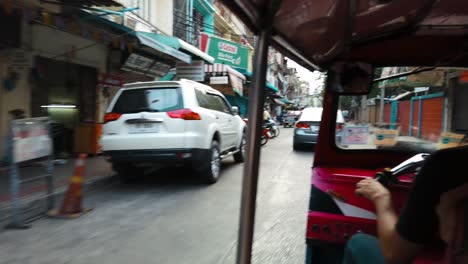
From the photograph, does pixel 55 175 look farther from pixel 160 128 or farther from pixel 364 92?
pixel 364 92

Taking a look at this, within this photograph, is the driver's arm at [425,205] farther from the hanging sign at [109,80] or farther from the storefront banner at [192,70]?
the storefront banner at [192,70]

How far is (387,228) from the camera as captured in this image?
5.52ft

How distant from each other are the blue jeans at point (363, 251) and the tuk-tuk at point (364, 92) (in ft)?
0.62

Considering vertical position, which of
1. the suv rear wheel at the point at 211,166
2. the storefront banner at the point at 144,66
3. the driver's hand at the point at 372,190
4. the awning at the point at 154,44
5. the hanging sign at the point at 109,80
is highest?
the awning at the point at 154,44

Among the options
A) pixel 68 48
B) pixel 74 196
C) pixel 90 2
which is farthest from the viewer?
pixel 68 48

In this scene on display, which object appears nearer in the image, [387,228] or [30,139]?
[387,228]

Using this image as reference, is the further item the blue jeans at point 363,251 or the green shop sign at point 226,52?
the green shop sign at point 226,52

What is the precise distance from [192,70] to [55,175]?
7.44 m

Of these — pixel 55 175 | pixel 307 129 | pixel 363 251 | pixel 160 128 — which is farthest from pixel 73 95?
pixel 363 251

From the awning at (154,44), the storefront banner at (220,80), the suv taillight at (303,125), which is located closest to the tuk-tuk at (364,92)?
the awning at (154,44)

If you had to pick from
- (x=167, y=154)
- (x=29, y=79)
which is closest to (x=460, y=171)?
(x=167, y=154)

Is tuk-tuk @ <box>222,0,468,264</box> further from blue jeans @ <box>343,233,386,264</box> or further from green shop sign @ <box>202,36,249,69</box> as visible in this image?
green shop sign @ <box>202,36,249,69</box>

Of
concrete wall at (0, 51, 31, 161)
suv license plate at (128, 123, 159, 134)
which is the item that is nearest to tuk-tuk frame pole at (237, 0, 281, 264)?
suv license plate at (128, 123, 159, 134)

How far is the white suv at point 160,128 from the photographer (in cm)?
648
